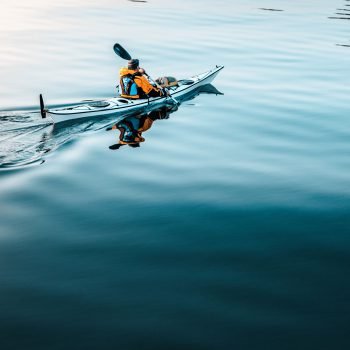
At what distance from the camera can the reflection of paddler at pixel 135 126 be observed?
585 inches

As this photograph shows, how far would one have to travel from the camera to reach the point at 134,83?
1705 cm

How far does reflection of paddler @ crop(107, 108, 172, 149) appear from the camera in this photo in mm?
14867

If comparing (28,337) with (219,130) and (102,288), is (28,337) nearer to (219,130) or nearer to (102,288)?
(102,288)

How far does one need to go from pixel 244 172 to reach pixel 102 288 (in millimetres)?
5120

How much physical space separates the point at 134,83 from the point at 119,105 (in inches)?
33.6

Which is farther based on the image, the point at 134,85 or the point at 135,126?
the point at 134,85

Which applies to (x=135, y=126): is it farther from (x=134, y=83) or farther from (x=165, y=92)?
(x=165, y=92)

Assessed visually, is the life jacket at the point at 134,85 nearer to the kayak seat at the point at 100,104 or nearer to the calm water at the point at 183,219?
the kayak seat at the point at 100,104

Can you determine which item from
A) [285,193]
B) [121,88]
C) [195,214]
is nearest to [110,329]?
[195,214]

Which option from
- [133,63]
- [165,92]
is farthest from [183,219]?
[165,92]

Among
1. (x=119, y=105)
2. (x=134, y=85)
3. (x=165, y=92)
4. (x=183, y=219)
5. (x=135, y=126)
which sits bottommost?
(x=183, y=219)

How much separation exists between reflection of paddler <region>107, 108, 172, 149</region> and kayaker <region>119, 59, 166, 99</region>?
622 millimetres

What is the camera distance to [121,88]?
56.5 feet

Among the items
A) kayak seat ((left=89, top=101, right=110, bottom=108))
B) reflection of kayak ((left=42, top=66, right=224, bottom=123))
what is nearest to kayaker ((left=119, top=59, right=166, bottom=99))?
reflection of kayak ((left=42, top=66, right=224, bottom=123))
